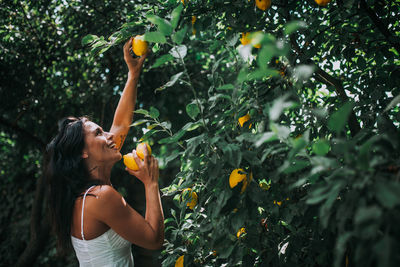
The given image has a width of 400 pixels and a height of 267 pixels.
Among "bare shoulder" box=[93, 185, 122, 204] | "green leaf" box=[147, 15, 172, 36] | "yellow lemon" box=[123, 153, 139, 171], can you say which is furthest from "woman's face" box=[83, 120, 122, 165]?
"green leaf" box=[147, 15, 172, 36]

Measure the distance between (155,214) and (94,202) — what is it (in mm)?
244

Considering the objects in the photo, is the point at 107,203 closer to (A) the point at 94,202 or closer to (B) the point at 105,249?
(A) the point at 94,202

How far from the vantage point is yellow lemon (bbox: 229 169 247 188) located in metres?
1.01

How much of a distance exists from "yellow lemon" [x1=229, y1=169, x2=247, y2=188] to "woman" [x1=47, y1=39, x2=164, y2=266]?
0.44 metres

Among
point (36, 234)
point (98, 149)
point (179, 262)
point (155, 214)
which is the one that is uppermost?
point (98, 149)

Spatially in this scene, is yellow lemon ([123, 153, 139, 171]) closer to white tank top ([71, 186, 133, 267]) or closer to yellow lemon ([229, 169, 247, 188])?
white tank top ([71, 186, 133, 267])

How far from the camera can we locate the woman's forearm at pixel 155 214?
1318 mm

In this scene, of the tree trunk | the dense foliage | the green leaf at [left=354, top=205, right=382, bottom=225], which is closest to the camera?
the green leaf at [left=354, top=205, right=382, bottom=225]

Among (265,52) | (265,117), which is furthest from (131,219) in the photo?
(265,52)

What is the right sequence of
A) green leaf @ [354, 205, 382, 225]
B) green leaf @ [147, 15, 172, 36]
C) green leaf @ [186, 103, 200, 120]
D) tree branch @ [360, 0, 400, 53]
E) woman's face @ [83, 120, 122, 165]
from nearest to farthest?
green leaf @ [354, 205, 382, 225] < green leaf @ [147, 15, 172, 36] < green leaf @ [186, 103, 200, 120] < tree branch @ [360, 0, 400, 53] < woman's face @ [83, 120, 122, 165]

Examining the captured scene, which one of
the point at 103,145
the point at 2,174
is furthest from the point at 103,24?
the point at 2,174

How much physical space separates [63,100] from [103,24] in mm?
1052

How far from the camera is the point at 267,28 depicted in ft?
4.62

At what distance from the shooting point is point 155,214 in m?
1.33
